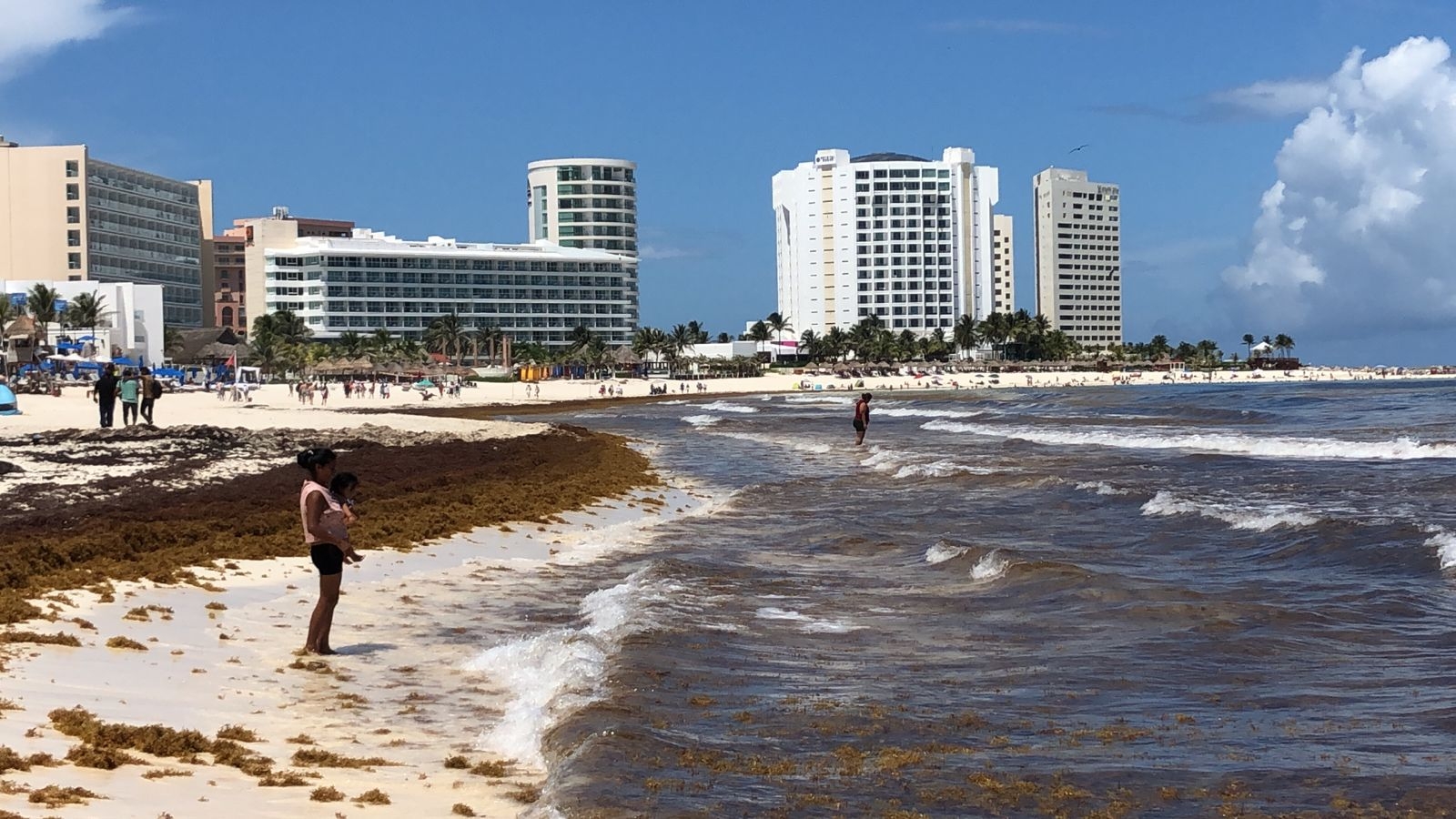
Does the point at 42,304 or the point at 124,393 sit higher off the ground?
the point at 42,304

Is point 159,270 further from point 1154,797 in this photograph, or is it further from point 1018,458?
point 1154,797

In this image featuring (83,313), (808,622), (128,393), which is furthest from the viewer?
(83,313)

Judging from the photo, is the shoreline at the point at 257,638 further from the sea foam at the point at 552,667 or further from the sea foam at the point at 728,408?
the sea foam at the point at 728,408

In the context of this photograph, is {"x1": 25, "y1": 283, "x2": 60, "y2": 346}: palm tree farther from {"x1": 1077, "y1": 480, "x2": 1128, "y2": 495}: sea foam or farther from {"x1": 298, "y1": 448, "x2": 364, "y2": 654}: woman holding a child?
{"x1": 298, "y1": 448, "x2": 364, "y2": 654}: woman holding a child

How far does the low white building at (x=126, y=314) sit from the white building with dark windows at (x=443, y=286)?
5445 cm

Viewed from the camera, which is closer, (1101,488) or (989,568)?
(989,568)

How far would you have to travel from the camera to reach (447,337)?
16812 centimetres

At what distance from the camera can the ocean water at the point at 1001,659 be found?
8023mm

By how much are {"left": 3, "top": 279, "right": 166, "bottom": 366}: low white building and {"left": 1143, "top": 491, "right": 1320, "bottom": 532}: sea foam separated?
354ft

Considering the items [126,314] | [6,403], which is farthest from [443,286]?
[6,403]

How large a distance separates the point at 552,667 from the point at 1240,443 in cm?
3770

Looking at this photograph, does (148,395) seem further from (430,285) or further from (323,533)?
(430,285)

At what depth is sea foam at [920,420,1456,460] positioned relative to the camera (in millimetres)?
38344

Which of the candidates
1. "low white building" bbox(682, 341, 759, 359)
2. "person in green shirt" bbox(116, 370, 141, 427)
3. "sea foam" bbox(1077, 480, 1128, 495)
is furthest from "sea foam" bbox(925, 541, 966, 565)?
"low white building" bbox(682, 341, 759, 359)
